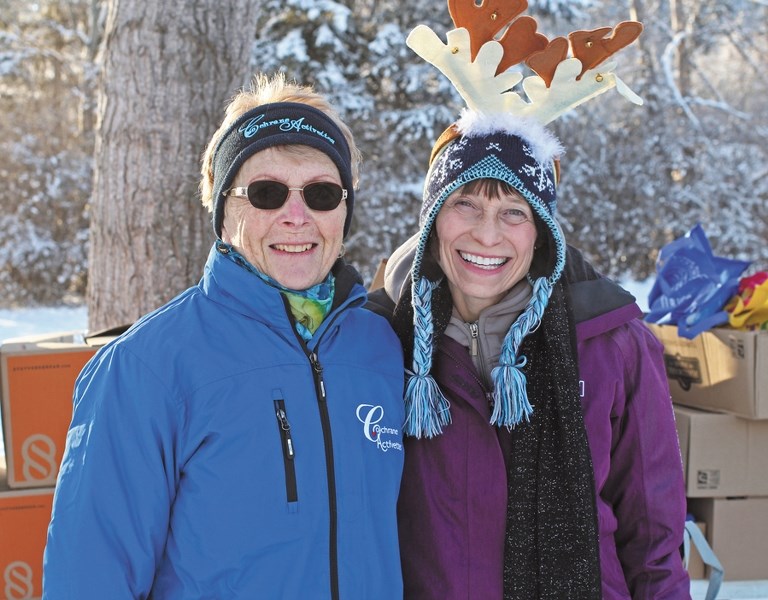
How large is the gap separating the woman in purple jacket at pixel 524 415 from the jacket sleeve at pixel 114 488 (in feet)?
2.21

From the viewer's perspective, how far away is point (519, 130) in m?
2.17

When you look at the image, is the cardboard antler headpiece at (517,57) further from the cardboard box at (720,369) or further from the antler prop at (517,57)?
the cardboard box at (720,369)

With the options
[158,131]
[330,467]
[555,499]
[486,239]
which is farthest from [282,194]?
[158,131]

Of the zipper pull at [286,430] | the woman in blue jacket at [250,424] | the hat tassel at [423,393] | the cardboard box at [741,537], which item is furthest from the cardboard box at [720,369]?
the zipper pull at [286,430]

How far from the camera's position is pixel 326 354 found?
1.93 meters

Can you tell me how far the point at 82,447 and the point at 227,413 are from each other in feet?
1.02

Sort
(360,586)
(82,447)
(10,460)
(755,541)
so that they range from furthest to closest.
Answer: (755,541) < (10,460) < (360,586) < (82,447)

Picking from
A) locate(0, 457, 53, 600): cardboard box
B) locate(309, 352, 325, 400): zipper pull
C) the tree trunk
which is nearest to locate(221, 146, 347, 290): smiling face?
locate(309, 352, 325, 400): zipper pull

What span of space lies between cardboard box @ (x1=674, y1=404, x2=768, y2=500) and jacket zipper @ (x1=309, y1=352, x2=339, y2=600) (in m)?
2.21

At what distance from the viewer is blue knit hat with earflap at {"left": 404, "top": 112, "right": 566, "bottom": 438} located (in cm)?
207

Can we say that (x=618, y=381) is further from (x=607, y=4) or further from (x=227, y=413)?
(x=607, y=4)

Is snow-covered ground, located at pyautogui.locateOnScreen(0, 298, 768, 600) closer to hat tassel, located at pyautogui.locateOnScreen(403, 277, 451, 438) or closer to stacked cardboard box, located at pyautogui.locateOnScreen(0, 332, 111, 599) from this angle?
stacked cardboard box, located at pyautogui.locateOnScreen(0, 332, 111, 599)

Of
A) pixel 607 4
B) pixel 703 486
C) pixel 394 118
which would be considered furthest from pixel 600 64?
pixel 607 4

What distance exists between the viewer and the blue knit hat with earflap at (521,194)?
207cm
